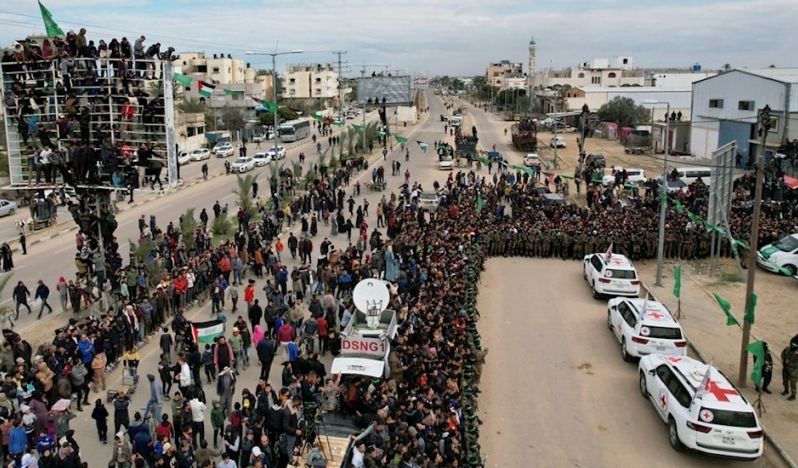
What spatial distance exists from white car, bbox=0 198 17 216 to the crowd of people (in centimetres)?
1821

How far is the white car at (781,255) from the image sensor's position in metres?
24.8

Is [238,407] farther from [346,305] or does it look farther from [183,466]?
[346,305]

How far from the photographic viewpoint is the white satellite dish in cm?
1527

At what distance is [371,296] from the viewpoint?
15359 millimetres

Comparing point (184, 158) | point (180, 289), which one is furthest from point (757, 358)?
point (184, 158)

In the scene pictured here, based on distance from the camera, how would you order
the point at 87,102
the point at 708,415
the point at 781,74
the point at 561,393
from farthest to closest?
the point at 781,74, the point at 87,102, the point at 561,393, the point at 708,415

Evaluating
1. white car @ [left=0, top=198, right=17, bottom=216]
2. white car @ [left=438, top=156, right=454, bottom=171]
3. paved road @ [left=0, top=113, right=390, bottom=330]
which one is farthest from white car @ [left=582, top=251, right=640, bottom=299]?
white car @ [left=438, top=156, right=454, bottom=171]

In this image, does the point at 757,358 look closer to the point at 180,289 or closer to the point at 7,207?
the point at 180,289

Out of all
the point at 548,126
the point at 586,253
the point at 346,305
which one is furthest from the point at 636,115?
the point at 346,305

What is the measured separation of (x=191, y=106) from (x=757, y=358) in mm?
72942

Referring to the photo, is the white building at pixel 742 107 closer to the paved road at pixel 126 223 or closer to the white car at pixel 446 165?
the white car at pixel 446 165

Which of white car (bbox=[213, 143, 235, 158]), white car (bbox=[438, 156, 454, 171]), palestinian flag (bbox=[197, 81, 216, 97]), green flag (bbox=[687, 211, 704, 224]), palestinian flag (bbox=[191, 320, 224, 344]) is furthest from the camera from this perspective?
white car (bbox=[213, 143, 235, 158])

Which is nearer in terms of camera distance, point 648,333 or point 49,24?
point 648,333

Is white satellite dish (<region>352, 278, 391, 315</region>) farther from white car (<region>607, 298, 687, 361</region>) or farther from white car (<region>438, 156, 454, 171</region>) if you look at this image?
white car (<region>438, 156, 454, 171</region>)
